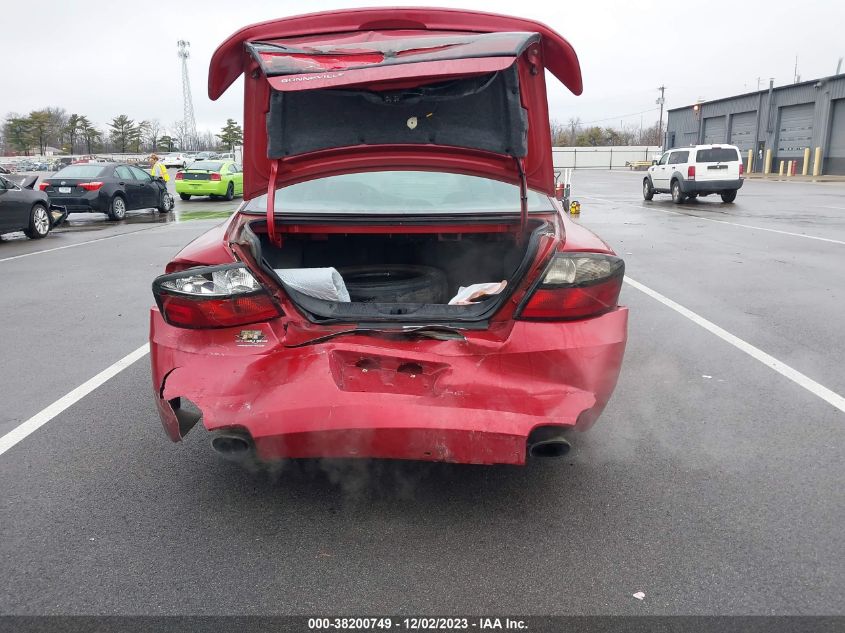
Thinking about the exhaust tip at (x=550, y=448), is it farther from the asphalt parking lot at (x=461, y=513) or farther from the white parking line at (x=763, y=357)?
the white parking line at (x=763, y=357)

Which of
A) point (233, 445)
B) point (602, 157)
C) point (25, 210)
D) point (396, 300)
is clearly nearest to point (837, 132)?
point (602, 157)

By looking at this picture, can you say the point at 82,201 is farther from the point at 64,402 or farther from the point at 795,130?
the point at 795,130

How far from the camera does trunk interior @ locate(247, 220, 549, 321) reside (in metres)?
3.48

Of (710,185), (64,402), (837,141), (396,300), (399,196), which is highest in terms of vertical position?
(837,141)

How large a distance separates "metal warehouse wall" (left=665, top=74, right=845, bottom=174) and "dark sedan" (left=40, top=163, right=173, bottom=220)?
39.1m

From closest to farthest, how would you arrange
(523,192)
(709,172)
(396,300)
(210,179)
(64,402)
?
(523,192) < (396,300) < (64,402) < (709,172) < (210,179)

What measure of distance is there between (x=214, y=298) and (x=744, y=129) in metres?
57.7

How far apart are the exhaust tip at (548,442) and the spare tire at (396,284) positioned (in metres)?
1.20

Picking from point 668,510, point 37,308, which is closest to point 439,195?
point 668,510

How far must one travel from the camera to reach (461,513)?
295 centimetres

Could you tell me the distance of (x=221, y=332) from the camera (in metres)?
2.86

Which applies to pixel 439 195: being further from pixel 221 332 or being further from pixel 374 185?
pixel 221 332

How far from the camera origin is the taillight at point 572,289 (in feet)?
9.37

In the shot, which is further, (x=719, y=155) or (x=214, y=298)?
(x=719, y=155)
